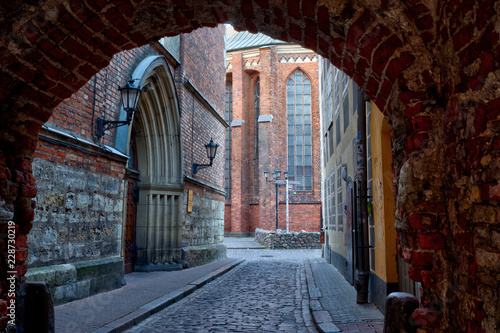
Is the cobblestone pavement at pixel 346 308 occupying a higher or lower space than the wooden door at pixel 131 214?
lower

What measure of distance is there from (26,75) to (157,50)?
788 centimetres

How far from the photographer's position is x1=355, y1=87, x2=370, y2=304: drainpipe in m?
6.47

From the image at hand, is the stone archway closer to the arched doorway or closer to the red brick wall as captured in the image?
the arched doorway

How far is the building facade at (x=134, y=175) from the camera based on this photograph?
6500 mm

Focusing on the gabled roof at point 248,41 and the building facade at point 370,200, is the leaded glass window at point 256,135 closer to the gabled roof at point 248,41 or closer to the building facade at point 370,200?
the gabled roof at point 248,41

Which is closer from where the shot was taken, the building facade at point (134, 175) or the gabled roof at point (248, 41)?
the building facade at point (134, 175)

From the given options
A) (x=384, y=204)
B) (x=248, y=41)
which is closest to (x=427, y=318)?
(x=384, y=204)

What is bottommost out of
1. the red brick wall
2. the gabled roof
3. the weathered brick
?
the weathered brick

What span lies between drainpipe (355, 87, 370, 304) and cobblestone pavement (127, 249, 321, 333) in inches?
36.8

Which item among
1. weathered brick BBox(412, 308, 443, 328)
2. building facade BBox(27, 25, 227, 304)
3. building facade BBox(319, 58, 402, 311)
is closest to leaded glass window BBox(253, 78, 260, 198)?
building facade BBox(27, 25, 227, 304)

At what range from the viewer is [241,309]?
652 cm

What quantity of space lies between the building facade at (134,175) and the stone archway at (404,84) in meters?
2.90

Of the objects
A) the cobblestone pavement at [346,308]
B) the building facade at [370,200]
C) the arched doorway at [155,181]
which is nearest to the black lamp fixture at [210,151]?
the arched doorway at [155,181]

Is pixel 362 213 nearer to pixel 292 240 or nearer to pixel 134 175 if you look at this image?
pixel 134 175
